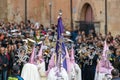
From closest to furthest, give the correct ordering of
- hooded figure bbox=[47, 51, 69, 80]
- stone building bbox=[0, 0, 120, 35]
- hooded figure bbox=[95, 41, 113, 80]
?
1. hooded figure bbox=[47, 51, 69, 80]
2. hooded figure bbox=[95, 41, 113, 80]
3. stone building bbox=[0, 0, 120, 35]

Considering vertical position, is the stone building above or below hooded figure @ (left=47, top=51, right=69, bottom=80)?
above

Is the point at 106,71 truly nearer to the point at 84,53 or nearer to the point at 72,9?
the point at 84,53

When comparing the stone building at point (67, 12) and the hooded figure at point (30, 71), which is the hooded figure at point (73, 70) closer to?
the hooded figure at point (30, 71)

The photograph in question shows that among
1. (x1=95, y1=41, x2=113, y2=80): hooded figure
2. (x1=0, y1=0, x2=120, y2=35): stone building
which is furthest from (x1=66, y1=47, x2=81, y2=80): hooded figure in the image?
(x1=0, y1=0, x2=120, y2=35): stone building

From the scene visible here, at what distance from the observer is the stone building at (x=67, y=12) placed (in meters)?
25.3

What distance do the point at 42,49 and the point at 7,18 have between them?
15.7 m

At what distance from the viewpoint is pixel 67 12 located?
1163 inches

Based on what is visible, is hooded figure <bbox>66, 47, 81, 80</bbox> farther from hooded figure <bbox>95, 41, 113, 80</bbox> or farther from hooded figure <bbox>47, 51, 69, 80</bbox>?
hooded figure <bbox>47, 51, 69, 80</bbox>

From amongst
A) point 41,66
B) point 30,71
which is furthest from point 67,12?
point 30,71

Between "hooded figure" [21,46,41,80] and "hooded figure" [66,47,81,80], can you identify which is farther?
"hooded figure" [21,46,41,80]

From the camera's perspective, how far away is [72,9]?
95.7ft

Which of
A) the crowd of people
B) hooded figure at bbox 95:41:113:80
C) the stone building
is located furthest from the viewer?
the stone building

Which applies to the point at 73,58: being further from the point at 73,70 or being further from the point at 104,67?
the point at 104,67

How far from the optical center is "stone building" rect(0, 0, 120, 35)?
83.1 feet
